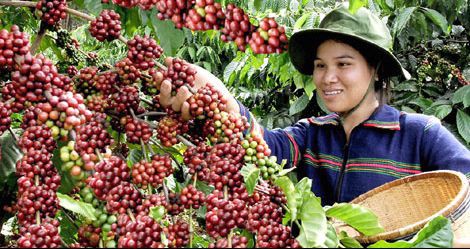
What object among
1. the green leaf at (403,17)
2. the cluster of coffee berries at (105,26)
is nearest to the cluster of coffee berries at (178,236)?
the cluster of coffee berries at (105,26)

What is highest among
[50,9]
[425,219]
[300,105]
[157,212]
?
[50,9]

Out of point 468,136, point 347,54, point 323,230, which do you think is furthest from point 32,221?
point 468,136

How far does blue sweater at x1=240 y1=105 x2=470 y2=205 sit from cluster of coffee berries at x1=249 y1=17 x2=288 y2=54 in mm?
1122

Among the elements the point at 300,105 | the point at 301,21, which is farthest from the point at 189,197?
the point at 300,105

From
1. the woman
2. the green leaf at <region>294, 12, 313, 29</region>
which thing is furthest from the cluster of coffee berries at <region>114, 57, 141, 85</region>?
the green leaf at <region>294, 12, 313, 29</region>

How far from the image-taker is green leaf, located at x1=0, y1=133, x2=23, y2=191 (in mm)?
928

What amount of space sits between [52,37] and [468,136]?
235 cm

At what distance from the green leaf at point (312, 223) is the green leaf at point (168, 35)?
0.53m

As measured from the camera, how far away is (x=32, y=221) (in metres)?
0.68

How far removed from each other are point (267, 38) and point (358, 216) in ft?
1.07

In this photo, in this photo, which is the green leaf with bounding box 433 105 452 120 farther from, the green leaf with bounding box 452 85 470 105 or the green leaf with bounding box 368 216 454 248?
the green leaf with bounding box 368 216 454 248

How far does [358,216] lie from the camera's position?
2.67 feet

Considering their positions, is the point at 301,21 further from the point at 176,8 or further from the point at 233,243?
the point at 233,243

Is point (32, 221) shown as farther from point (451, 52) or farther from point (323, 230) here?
point (451, 52)
